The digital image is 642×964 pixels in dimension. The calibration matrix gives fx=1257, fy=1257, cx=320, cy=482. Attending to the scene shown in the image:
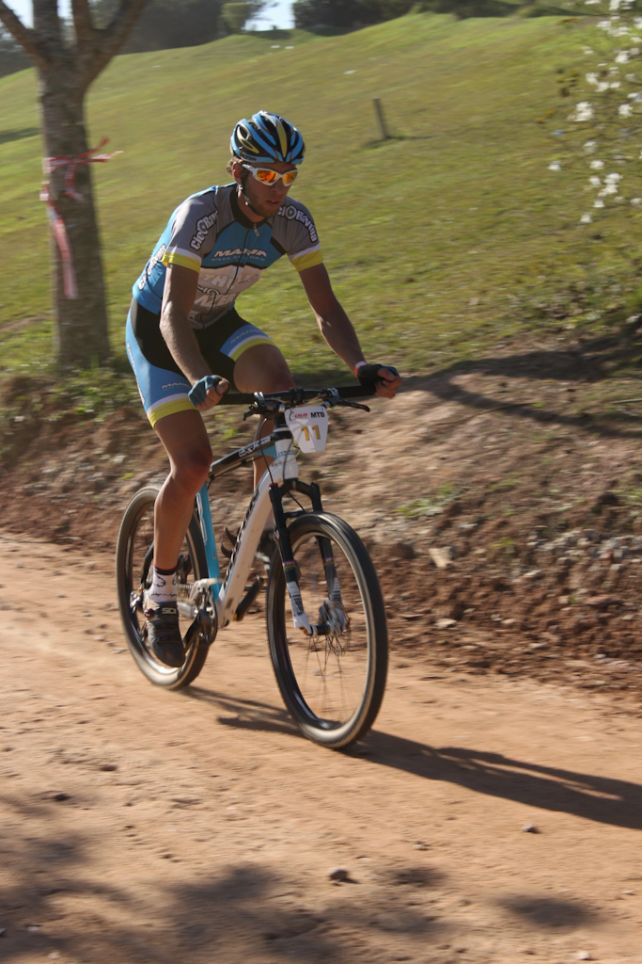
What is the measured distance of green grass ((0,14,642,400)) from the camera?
11.1 m

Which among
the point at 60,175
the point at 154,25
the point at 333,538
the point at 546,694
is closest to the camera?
the point at 333,538

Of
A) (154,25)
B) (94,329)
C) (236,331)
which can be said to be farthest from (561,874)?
(154,25)

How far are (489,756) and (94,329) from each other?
674 centimetres

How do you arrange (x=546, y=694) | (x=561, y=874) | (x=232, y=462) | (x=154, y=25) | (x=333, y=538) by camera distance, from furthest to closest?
(x=154, y=25)
(x=546, y=694)
(x=232, y=462)
(x=333, y=538)
(x=561, y=874)

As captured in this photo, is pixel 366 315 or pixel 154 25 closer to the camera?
pixel 366 315

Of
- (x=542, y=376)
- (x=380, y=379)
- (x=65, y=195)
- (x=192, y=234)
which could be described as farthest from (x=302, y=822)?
(x=65, y=195)

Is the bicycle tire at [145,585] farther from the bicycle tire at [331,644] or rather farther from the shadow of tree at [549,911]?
the shadow of tree at [549,911]

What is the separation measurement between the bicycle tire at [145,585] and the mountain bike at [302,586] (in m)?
0.01

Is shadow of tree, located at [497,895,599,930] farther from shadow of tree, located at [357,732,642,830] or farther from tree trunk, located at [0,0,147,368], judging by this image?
tree trunk, located at [0,0,147,368]

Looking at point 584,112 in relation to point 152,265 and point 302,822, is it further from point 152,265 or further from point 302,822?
point 302,822

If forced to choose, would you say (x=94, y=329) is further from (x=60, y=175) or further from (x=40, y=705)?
(x=40, y=705)

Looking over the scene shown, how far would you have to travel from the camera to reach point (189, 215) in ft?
17.2

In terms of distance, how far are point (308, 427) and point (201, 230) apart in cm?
99

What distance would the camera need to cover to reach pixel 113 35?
10438 millimetres
